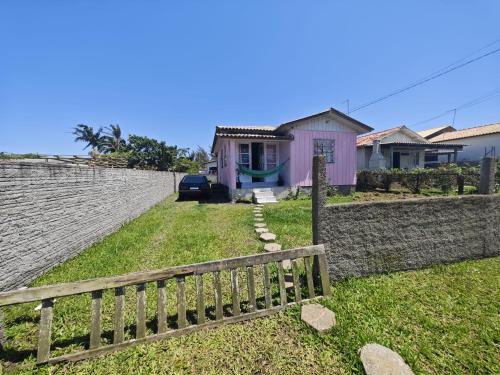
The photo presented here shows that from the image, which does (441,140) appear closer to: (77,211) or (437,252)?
(437,252)

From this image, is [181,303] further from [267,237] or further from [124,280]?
[267,237]

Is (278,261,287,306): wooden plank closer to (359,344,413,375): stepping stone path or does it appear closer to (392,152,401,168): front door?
(359,344,413,375): stepping stone path

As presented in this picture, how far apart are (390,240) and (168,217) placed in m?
6.50

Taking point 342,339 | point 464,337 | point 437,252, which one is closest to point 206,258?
point 342,339

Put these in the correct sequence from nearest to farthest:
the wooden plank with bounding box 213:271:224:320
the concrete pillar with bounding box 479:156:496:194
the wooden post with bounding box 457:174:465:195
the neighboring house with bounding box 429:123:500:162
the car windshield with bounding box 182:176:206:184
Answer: the wooden plank with bounding box 213:271:224:320, the concrete pillar with bounding box 479:156:496:194, the wooden post with bounding box 457:174:465:195, the car windshield with bounding box 182:176:206:184, the neighboring house with bounding box 429:123:500:162

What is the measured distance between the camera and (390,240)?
10.7 feet

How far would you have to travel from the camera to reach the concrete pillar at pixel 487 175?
359 cm

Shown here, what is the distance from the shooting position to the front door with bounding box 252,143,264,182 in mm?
11648

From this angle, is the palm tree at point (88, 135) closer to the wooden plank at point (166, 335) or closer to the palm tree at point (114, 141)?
the palm tree at point (114, 141)

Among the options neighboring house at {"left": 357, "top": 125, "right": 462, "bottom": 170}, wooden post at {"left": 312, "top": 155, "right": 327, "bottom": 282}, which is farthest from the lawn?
neighboring house at {"left": 357, "top": 125, "right": 462, "bottom": 170}

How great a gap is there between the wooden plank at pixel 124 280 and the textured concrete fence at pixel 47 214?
4.80 feet

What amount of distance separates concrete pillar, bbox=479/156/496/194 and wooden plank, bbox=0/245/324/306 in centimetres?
353

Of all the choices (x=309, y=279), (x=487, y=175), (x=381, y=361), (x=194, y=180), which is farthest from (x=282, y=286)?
(x=194, y=180)

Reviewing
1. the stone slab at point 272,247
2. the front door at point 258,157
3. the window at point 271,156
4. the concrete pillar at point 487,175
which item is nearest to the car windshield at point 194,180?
the front door at point 258,157
